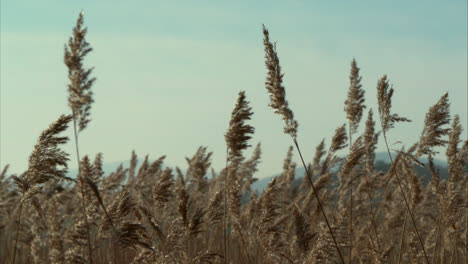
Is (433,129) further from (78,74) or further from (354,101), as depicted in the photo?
(78,74)

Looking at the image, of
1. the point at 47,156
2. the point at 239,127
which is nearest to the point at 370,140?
the point at 239,127

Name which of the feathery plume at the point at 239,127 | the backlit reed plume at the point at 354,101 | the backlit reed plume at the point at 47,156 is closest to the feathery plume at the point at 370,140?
the backlit reed plume at the point at 354,101

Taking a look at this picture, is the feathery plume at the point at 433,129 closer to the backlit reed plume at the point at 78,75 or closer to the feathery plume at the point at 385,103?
the feathery plume at the point at 385,103

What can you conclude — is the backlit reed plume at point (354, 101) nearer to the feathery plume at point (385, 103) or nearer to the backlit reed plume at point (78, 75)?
the feathery plume at point (385, 103)

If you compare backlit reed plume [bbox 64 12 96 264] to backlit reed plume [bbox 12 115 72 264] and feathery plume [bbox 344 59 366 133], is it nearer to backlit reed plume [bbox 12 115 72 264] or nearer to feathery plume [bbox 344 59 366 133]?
backlit reed plume [bbox 12 115 72 264]

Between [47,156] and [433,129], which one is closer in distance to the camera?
[47,156]

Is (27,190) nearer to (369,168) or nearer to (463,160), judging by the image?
(369,168)

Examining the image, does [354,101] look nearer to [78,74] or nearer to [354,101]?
[354,101]

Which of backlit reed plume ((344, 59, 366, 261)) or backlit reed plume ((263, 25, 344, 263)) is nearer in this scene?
backlit reed plume ((263, 25, 344, 263))

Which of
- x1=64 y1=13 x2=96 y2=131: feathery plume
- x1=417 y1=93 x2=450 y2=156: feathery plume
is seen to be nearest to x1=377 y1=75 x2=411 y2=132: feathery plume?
x1=417 y1=93 x2=450 y2=156: feathery plume

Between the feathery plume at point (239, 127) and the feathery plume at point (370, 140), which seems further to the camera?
the feathery plume at point (370, 140)

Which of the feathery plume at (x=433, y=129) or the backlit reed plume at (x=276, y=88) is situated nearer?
the backlit reed plume at (x=276, y=88)

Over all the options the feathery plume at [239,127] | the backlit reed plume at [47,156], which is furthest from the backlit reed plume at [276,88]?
the backlit reed plume at [47,156]

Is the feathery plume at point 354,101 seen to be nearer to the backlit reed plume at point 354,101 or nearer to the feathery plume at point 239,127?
the backlit reed plume at point 354,101
